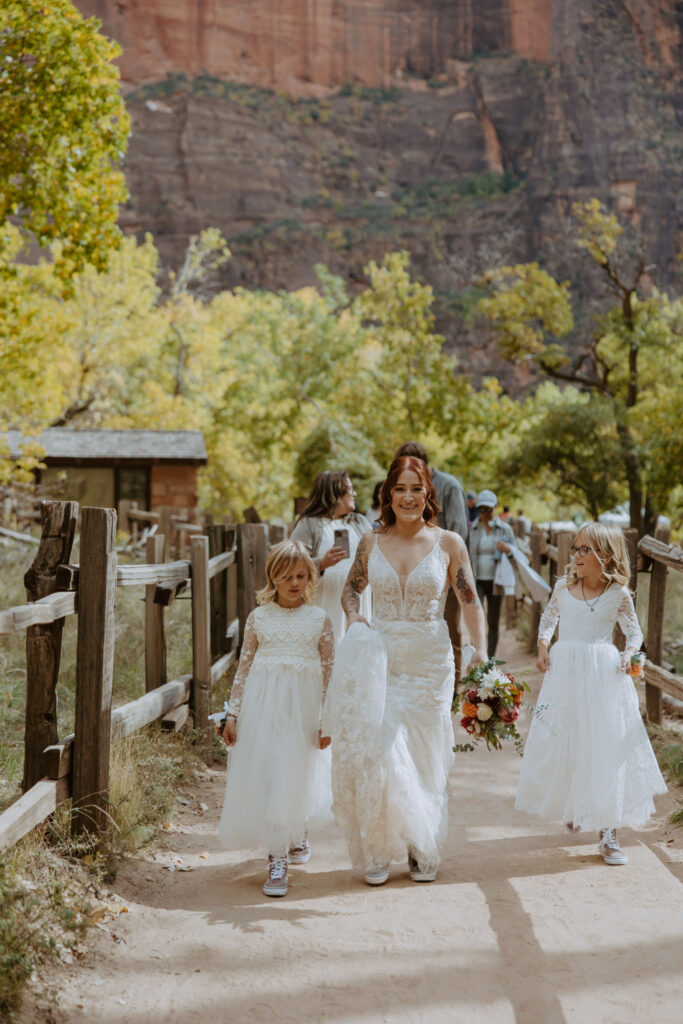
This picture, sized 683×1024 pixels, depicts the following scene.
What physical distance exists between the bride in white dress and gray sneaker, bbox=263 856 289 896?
0.33m

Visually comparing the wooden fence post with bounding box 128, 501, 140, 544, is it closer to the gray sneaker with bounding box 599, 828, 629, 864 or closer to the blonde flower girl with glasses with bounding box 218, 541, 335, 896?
the blonde flower girl with glasses with bounding box 218, 541, 335, 896

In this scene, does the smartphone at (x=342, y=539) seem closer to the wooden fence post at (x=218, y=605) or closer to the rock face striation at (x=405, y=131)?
the wooden fence post at (x=218, y=605)

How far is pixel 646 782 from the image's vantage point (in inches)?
204

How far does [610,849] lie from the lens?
518cm

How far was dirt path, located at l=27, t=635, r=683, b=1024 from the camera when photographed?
3584 millimetres

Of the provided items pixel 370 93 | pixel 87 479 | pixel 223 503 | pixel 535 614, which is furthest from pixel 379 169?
pixel 535 614

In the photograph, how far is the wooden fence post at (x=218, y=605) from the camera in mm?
8273

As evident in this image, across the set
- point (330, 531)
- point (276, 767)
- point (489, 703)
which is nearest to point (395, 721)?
point (489, 703)

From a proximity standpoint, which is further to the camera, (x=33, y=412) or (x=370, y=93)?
(x=370, y=93)

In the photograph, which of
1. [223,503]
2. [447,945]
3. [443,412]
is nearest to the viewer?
[447,945]

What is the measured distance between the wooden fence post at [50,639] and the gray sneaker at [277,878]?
45.1 inches

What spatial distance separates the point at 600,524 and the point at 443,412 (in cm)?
2408

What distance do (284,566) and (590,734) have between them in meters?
1.84

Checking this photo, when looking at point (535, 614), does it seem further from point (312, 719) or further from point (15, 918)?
point (15, 918)
